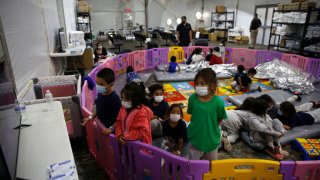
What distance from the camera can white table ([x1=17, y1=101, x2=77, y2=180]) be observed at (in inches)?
59.3

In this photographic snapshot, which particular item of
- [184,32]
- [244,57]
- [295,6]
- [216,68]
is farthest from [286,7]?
[216,68]

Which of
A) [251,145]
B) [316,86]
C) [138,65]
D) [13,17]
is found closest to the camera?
[13,17]

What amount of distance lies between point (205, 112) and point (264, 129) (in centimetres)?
131

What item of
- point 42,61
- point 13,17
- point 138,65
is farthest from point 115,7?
point 13,17

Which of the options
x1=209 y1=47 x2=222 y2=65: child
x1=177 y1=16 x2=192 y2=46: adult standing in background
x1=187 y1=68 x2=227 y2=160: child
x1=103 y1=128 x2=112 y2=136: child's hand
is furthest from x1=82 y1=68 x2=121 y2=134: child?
x1=177 y1=16 x2=192 y2=46: adult standing in background

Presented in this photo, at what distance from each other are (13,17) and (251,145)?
3.63 metres

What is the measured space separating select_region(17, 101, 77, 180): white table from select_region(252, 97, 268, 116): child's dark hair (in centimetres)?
248

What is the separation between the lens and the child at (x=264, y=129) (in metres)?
3.08

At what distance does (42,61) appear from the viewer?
440 cm

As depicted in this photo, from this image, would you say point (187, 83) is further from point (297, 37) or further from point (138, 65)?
point (297, 37)

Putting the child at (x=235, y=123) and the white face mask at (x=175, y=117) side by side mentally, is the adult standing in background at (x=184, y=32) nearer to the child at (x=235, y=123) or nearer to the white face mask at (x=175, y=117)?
the child at (x=235, y=123)

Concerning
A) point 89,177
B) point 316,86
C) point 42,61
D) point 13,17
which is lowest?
point 89,177

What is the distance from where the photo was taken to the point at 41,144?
5.85 ft

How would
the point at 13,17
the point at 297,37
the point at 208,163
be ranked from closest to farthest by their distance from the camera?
the point at 208,163
the point at 13,17
the point at 297,37
